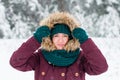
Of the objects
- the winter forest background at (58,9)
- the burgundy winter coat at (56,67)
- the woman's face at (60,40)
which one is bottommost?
the burgundy winter coat at (56,67)

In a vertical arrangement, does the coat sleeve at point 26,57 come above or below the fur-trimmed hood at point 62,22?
below

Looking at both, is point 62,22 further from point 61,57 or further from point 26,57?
point 26,57

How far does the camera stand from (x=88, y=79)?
407 inches

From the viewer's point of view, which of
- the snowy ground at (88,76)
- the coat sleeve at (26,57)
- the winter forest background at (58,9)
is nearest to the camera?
the coat sleeve at (26,57)

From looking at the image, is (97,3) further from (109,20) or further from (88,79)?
(88,79)

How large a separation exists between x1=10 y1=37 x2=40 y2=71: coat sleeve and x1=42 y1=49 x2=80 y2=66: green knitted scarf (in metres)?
0.11

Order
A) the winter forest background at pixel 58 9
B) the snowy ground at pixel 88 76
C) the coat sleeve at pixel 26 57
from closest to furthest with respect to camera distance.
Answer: the coat sleeve at pixel 26 57, the snowy ground at pixel 88 76, the winter forest background at pixel 58 9

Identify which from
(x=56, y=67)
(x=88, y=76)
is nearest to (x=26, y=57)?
(x=56, y=67)

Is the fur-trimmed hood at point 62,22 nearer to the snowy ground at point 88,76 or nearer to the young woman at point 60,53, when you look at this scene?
the young woman at point 60,53

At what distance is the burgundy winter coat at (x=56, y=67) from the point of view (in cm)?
425

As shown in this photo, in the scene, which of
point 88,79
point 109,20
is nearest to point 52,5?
point 109,20

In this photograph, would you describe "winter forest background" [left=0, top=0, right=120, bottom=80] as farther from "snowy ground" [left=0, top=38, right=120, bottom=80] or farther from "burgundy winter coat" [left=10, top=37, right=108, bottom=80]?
"burgundy winter coat" [left=10, top=37, right=108, bottom=80]

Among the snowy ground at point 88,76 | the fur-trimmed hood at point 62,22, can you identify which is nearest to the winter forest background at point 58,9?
the snowy ground at point 88,76

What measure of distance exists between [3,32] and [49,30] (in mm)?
15095
